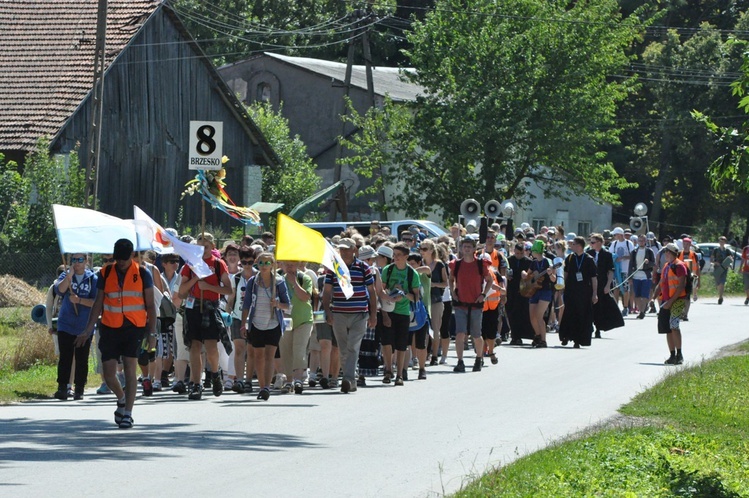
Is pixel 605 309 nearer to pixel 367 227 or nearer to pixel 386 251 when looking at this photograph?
pixel 386 251

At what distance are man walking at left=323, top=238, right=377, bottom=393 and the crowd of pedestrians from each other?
12 mm

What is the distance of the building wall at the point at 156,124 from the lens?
124 ft

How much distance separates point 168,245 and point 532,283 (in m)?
9.06

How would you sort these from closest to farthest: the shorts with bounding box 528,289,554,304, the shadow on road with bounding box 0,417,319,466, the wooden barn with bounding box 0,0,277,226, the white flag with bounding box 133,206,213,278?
the shadow on road with bounding box 0,417,319,466, the white flag with bounding box 133,206,213,278, the shorts with bounding box 528,289,554,304, the wooden barn with bounding box 0,0,277,226

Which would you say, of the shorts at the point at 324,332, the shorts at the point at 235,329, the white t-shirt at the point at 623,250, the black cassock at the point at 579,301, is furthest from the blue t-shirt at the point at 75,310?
the white t-shirt at the point at 623,250

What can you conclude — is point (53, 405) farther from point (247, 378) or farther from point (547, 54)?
point (547, 54)

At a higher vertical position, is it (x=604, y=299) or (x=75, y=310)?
(x=604, y=299)

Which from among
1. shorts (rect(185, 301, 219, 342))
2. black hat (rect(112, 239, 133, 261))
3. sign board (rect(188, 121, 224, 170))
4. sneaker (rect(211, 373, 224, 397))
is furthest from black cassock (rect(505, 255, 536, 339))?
black hat (rect(112, 239, 133, 261))

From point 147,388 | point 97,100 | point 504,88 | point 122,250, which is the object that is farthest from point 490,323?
point 504,88

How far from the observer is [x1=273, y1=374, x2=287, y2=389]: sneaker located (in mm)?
16719

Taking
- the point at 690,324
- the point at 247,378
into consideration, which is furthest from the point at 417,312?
the point at 690,324

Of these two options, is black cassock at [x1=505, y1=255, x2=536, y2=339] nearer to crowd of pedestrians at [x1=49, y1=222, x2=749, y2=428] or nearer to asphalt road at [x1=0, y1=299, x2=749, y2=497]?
crowd of pedestrians at [x1=49, y1=222, x2=749, y2=428]

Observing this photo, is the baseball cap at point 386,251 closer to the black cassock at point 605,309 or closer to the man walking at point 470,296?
the man walking at point 470,296

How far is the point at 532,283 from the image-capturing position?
23531 millimetres
